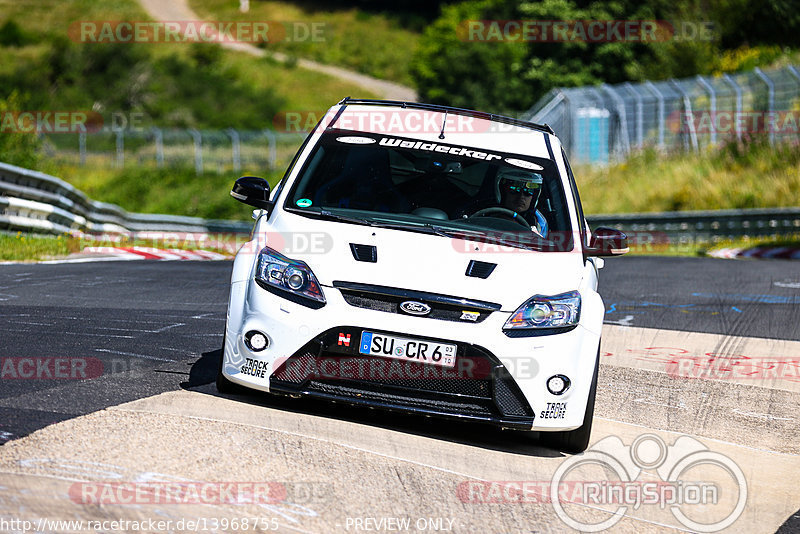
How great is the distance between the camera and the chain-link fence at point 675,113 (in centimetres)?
2764

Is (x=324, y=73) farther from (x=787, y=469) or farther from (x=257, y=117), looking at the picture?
(x=787, y=469)

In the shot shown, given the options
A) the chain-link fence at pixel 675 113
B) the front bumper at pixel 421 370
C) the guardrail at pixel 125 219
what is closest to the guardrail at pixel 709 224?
the guardrail at pixel 125 219

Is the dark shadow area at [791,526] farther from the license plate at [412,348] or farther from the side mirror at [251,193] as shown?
the side mirror at [251,193]

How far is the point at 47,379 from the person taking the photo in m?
6.05

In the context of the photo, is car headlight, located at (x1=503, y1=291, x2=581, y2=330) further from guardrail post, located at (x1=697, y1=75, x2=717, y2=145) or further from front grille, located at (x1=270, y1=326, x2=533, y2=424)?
guardrail post, located at (x1=697, y1=75, x2=717, y2=145)

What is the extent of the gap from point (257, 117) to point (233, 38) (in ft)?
115

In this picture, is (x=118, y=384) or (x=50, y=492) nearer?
(x=50, y=492)

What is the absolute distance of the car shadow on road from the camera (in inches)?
224

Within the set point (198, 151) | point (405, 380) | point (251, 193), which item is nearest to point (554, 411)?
point (405, 380)

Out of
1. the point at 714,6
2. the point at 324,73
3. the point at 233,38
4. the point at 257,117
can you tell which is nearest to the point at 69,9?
the point at 233,38

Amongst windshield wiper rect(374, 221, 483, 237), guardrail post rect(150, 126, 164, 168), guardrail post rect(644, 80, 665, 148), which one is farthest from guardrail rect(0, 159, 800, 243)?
guardrail post rect(150, 126, 164, 168)

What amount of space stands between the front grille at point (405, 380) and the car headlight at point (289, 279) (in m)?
0.22

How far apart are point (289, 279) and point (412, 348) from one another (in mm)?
736

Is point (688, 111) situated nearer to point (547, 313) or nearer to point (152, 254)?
point (152, 254)
